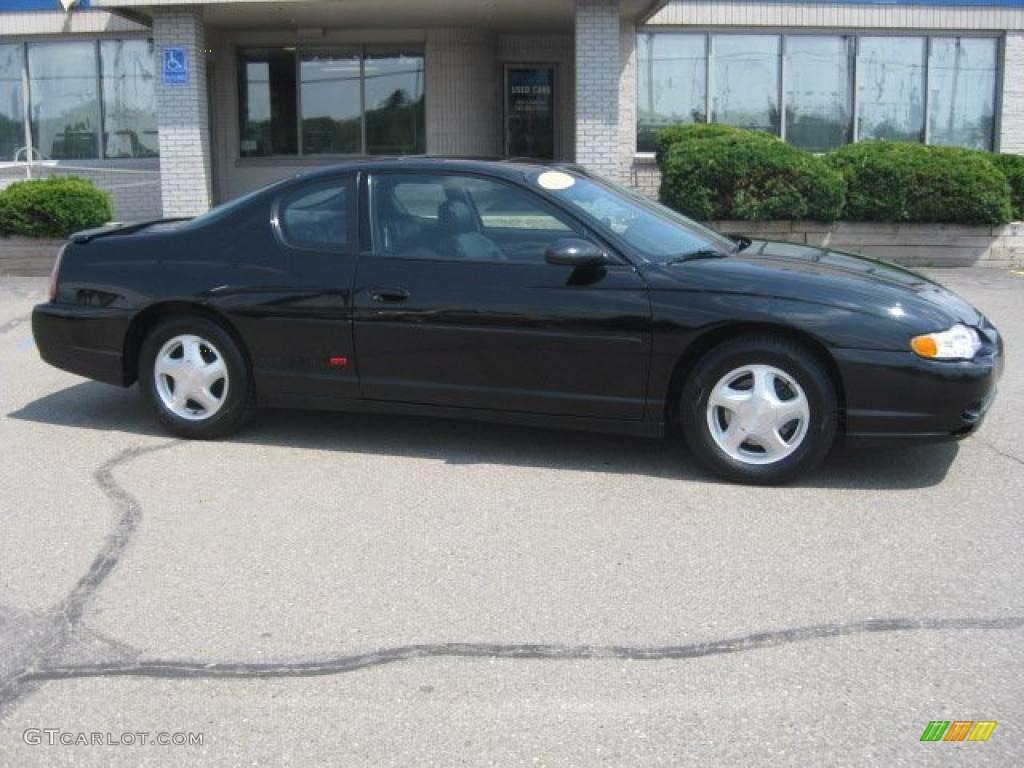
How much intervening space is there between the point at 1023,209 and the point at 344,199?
1129 centimetres

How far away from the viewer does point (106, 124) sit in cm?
1808

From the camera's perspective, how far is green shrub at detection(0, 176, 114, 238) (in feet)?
44.8

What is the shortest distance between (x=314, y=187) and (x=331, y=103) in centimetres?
1210

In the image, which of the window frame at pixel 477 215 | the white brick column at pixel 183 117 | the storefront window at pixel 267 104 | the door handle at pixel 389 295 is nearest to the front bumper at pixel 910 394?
the window frame at pixel 477 215

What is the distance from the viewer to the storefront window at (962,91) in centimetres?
1753

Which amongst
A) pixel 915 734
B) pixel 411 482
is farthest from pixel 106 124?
pixel 915 734

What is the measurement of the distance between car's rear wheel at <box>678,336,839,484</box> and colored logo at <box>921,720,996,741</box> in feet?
7.16

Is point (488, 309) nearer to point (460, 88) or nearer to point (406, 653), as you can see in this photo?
point (406, 653)

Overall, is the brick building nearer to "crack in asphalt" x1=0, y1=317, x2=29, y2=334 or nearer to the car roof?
"crack in asphalt" x1=0, y1=317, x2=29, y2=334

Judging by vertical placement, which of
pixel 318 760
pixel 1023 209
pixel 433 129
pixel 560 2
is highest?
pixel 560 2

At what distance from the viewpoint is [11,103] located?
59.3 feet

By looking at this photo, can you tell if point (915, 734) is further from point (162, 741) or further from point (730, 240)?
point (730, 240)

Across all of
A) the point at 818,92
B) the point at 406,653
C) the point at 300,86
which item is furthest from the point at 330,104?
the point at 406,653

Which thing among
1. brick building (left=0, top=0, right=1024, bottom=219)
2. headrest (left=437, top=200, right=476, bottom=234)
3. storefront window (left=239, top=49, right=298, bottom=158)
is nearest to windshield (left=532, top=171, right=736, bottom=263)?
headrest (left=437, top=200, right=476, bottom=234)
